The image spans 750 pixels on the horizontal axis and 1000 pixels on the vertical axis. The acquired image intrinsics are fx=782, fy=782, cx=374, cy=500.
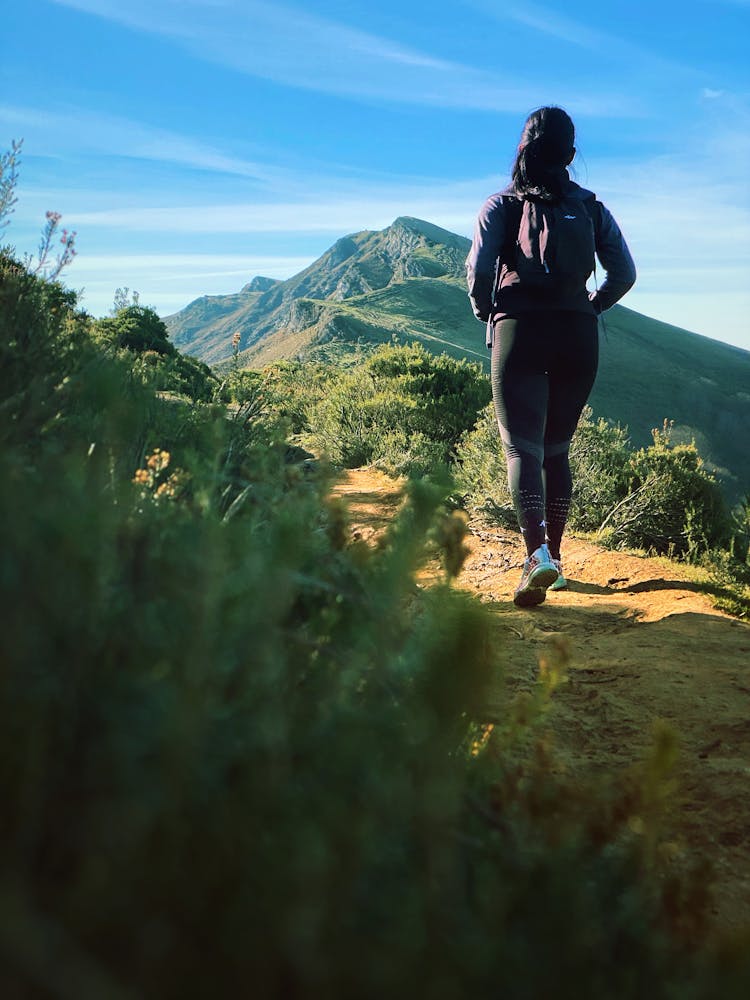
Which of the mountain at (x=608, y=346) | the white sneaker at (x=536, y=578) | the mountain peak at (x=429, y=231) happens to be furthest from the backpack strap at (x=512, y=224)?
the mountain peak at (x=429, y=231)

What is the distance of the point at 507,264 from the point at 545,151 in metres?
0.58

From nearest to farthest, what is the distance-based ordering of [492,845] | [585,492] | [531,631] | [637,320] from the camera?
[492,845], [531,631], [585,492], [637,320]

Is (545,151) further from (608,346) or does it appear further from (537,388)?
(608,346)

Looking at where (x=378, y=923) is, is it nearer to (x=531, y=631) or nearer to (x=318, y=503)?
(x=318, y=503)

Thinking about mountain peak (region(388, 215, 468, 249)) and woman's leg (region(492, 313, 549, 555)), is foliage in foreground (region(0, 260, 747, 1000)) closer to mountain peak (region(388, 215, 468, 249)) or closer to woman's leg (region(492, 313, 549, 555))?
woman's leg (region(492, 313, 549, 555))

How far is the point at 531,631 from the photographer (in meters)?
4.00

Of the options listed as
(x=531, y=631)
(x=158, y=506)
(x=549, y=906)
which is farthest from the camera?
(x=531, y=631)

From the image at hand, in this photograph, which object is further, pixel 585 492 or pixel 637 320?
pixel 637 320

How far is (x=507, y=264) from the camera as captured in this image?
401cm

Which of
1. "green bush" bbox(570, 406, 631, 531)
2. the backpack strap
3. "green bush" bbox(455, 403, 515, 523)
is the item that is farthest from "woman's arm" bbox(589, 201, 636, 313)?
"green bush" bbox(570, 406, 631, 531)

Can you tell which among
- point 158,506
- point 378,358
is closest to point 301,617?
point 158,506

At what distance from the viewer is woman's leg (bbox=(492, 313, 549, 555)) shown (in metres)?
3.94

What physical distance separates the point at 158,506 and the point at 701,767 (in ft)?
6.60

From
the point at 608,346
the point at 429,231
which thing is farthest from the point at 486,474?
the point at 429,231
